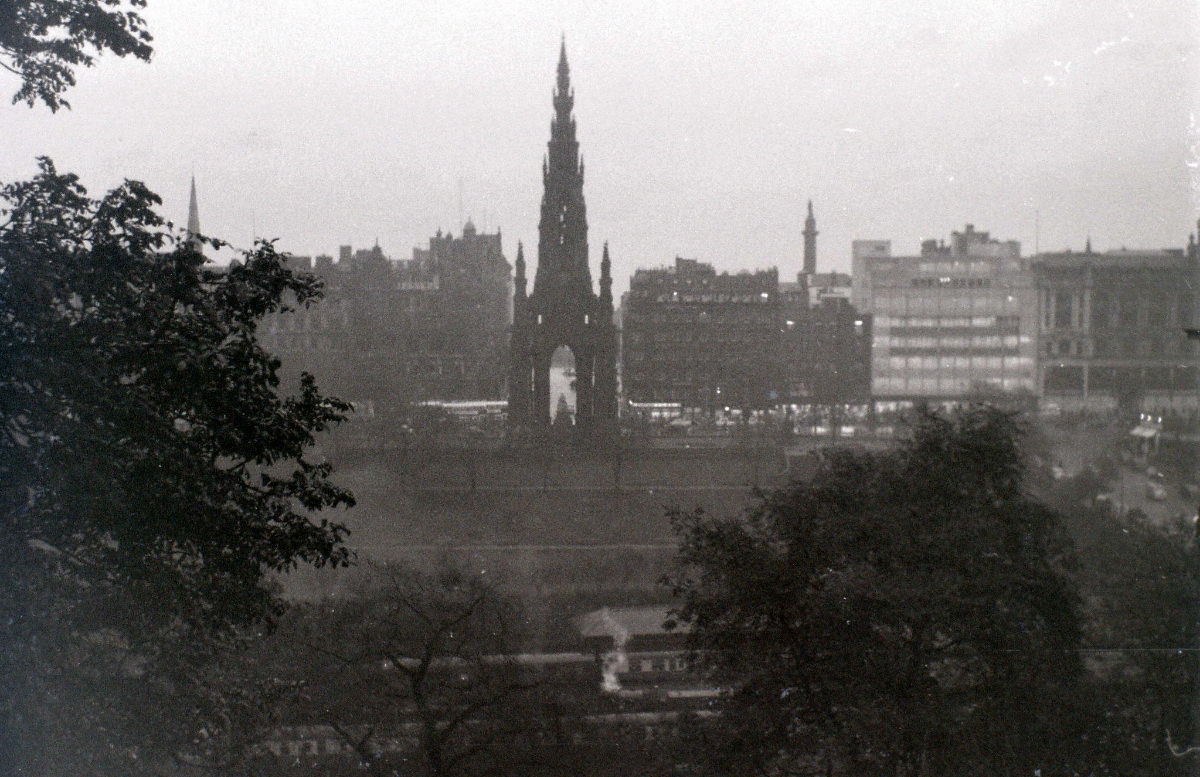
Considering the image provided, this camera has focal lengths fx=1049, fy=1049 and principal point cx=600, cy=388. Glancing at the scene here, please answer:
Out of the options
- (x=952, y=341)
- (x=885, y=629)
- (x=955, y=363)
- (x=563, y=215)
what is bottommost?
(x=885, y=629)

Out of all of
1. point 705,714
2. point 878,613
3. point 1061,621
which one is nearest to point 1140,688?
point 1061,621

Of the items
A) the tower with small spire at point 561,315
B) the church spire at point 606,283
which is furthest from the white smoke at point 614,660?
the church spire at point 606,283

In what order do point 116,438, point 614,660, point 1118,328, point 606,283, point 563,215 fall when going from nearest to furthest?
point 116,438 < point 614,660 < point 1118,328 < point 563,215 < point 606,283

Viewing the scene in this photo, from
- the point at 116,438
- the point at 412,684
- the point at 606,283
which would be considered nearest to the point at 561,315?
the point at 606,283

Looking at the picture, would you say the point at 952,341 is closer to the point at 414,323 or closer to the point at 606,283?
the point at 606,283

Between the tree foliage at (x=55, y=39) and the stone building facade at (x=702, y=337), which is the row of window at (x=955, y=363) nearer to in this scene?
the stone building facade at (x=702, y=337)

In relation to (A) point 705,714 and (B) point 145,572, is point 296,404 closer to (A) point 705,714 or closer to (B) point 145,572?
(B) point 145,572
